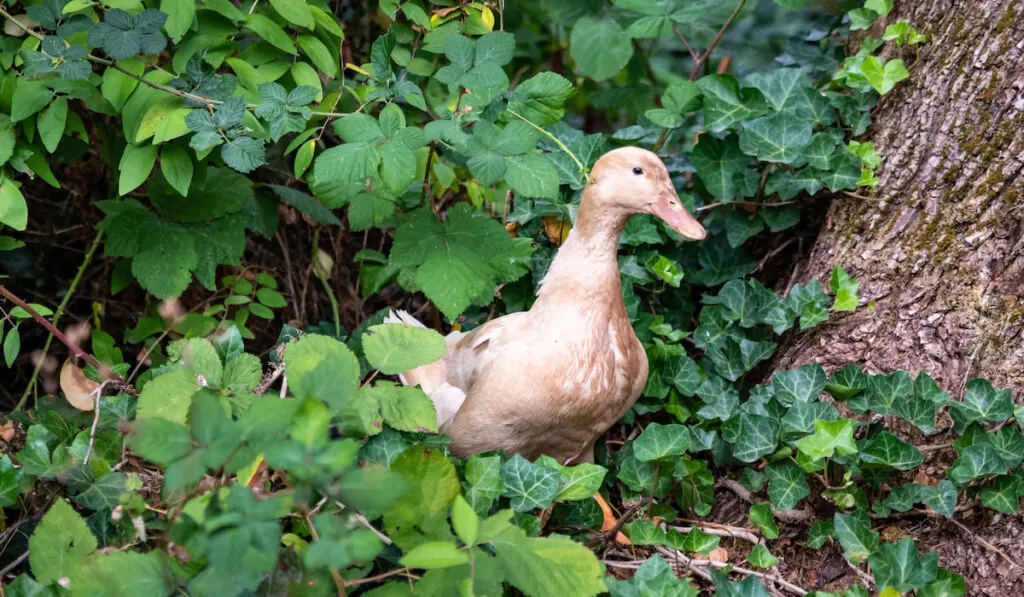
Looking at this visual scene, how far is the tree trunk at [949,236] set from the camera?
243 cm

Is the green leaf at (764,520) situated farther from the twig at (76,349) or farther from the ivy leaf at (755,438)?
the twig at (76,349)

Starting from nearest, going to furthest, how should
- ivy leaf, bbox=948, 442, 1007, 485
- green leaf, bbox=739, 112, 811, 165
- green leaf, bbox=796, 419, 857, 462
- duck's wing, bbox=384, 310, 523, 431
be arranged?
ivy leaf, bbox=948, 442, 1007, 485, green leaf, bbox=796, 419, 857, 462, duck's wing, bbox=384, 310, 523, 431, green leaf, bbox=739, 112, 811, 165

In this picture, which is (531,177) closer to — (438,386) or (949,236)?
(438,386)

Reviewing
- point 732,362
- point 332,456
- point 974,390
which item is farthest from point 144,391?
point 974,390

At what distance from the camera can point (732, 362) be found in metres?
2.87

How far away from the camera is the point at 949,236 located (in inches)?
103

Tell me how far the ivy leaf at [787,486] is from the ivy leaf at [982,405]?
1.33 ft

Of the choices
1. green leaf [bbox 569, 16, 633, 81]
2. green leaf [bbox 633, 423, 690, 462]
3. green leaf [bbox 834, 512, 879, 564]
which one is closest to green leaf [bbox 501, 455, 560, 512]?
green leaf [bbox 633, 423, 690, 462]

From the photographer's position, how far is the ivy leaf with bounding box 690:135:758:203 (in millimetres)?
3096

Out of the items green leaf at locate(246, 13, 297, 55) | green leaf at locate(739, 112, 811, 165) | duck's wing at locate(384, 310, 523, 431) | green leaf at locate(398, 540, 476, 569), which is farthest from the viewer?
green leaf at locate(739, 112, 811, 165)

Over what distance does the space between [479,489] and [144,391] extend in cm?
76

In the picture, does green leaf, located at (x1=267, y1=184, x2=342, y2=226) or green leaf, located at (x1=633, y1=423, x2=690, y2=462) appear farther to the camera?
green leaf, located at (x1=267, y1=184, x2=342, y2=226)

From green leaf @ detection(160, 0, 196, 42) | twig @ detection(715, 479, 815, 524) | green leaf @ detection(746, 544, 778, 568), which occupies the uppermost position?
green leaf @ detection(160, 0, 196, 42)

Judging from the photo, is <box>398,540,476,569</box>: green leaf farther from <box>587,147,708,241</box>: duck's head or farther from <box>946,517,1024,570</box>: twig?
<box>946,517,1024,570</box>: twig
